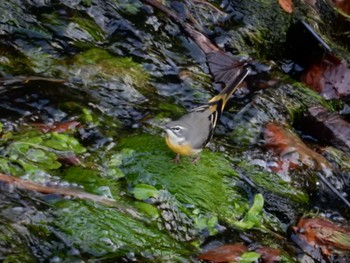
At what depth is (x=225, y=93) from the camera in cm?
691

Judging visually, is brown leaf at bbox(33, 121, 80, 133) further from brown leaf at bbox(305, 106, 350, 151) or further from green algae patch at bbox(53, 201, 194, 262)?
brown leaf at bbox(305, 106, 350, 151)

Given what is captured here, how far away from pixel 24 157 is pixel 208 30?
3516 millimetres

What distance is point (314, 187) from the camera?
6.57m

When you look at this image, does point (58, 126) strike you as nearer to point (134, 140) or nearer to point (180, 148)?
point (134, 140)

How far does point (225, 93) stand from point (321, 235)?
1842 mm

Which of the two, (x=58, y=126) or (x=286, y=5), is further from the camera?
(x=286, y=5)

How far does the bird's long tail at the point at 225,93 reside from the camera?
6.57m

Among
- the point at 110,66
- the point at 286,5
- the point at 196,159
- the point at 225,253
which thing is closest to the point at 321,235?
the point at 225,253

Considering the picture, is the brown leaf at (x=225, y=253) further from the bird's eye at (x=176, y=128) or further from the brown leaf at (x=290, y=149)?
the brown leaf at (x=290, y=149)

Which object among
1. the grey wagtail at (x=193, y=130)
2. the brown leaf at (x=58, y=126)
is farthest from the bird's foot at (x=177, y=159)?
the brown leaf at (x=58, y=126)

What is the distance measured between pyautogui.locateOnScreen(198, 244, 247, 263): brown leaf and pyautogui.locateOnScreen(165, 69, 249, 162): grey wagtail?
1.05 meters

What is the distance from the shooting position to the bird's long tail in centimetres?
657

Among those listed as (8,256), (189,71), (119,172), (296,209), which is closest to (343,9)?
(189,71)

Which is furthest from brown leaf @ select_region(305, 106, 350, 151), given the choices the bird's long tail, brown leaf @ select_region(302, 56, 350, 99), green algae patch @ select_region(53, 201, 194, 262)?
green algae patch @ select_region(53, 201, 194, 262)
